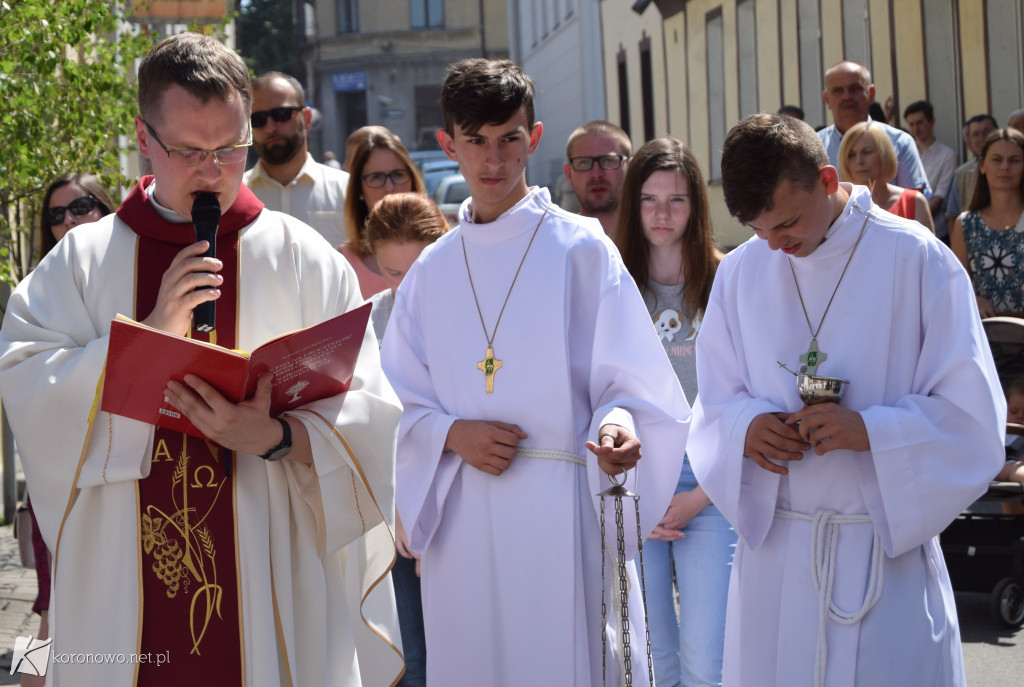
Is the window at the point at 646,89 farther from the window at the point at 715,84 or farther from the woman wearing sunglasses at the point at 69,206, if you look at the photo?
the woman wearing sunglasses at the point at 69,206

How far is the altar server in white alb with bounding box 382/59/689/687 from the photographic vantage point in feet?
12.4

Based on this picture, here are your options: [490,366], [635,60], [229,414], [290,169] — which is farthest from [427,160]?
[229,414]

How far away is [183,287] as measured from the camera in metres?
2.90

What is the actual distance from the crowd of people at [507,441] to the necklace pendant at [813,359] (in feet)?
0.10

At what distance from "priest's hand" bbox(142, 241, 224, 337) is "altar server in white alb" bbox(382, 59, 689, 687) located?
1.12 m

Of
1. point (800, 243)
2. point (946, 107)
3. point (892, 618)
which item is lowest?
point (892, 618)

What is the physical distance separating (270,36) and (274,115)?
5529cm

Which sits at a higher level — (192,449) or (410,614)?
(192,449)

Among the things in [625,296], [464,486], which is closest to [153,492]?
[464,486]

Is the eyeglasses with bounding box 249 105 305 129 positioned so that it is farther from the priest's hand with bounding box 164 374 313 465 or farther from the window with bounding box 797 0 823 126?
the window with bounding box 797 0 823 126

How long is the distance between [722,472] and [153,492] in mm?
1581

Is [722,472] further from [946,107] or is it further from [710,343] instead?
[946,107]

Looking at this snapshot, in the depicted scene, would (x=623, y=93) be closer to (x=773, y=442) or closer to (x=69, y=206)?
(x=69, y=206)

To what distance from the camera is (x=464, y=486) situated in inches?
155
